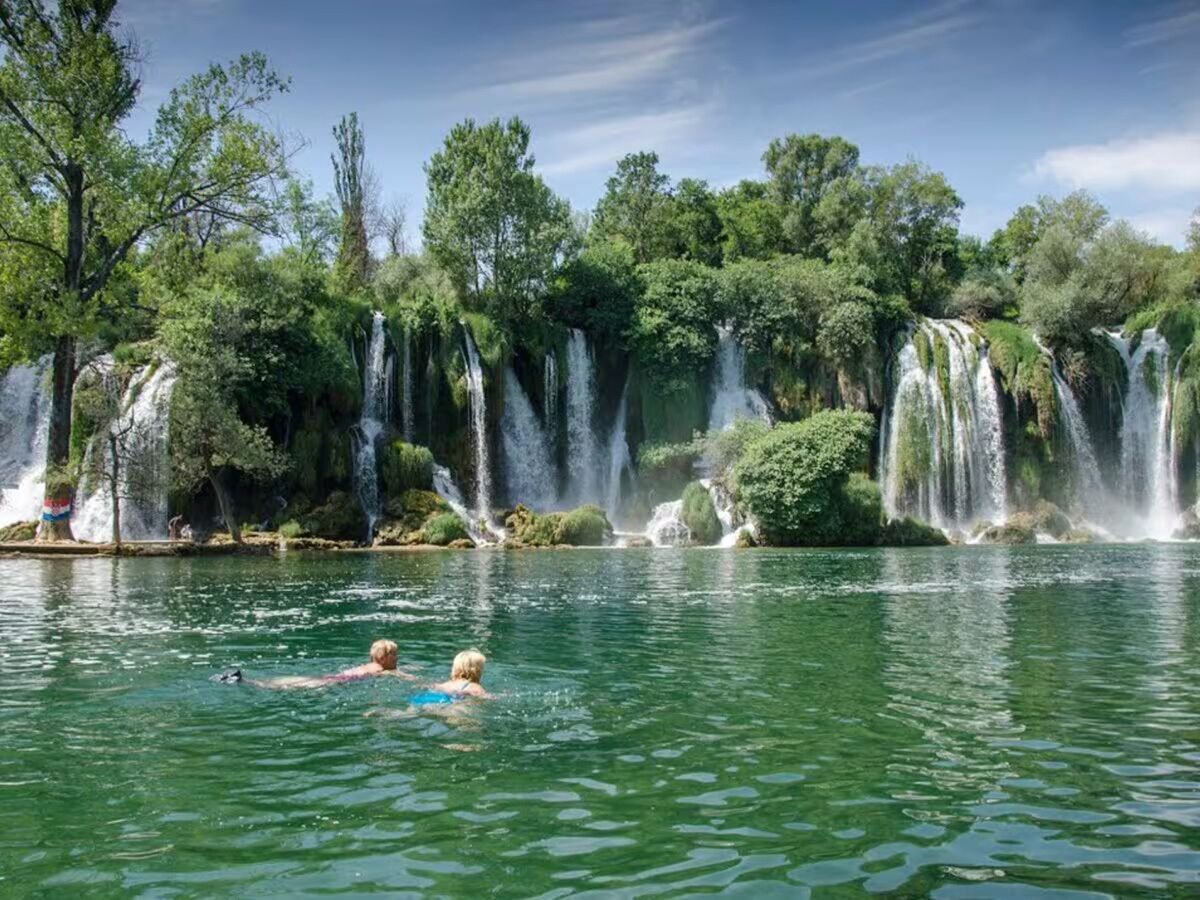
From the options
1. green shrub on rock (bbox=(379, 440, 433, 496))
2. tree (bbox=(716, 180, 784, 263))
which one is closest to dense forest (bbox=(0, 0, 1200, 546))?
green shrub on rock (bbox=(379, 440, 433, 496))

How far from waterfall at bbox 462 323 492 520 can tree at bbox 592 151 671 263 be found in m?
22.4

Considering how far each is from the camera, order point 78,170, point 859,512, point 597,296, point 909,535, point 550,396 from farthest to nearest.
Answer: point 597,296 → point 550,396 → point 909,535 → point 859,512 → point 78,170

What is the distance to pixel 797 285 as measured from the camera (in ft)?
173

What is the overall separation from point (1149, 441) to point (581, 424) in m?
26.8

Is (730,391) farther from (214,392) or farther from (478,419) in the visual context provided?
(214,392)

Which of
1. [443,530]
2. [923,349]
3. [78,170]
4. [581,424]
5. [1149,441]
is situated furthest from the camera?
[923,349]

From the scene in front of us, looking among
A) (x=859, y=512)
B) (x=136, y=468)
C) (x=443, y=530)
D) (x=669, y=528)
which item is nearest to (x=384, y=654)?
(x=136, y=468)

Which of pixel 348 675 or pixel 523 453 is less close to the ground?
pixel 523 453

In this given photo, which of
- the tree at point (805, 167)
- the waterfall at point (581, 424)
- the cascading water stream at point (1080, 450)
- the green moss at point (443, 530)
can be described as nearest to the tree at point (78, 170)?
the green moss at point (443, 530)

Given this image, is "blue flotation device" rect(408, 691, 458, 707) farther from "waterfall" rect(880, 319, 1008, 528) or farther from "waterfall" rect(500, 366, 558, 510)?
"waterfall" rect(880, 319, 1008, 528)

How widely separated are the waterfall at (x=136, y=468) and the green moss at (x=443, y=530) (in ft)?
30.8

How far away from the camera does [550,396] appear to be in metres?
49.2

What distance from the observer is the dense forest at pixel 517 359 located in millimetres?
32844

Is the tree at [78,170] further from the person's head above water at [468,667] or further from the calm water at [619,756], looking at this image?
the person's head above water at [468,667]
